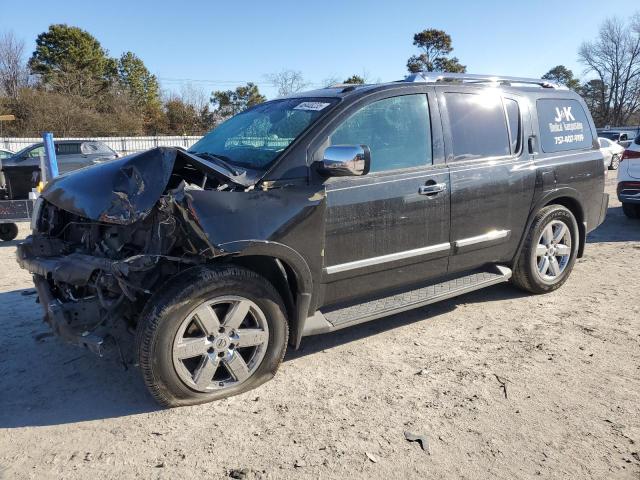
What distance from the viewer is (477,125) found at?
4.35 m

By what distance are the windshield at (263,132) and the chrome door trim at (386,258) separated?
2.72 ft

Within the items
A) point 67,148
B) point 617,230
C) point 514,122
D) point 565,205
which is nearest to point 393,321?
point 514,122

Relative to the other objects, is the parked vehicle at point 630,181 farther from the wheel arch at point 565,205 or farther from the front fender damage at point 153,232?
the front fender damage at point 153,232

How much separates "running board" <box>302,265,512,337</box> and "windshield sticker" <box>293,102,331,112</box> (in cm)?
141

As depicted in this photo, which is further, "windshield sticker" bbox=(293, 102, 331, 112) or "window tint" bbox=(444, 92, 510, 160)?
"window tint" bbox=(444, 92, 510, 160)

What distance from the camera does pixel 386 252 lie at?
3.74m

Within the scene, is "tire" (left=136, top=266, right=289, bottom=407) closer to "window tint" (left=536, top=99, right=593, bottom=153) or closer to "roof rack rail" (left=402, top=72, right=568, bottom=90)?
"roof rack rail" (left=402, top=72, right=568, bottom=90)

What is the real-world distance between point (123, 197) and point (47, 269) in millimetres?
778

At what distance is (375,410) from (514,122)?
116 inches

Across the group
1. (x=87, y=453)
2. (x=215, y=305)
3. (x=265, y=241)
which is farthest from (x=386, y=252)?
(x=87, y=453)

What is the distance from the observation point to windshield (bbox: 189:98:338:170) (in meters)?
3.51

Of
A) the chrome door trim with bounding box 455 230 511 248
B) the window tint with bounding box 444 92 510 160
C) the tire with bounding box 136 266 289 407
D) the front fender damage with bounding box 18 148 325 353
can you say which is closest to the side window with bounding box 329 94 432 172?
the window tint with bounding box 444 92 510 160

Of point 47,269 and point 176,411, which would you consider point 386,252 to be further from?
point 47,269

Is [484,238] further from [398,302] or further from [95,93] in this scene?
[95,93]
